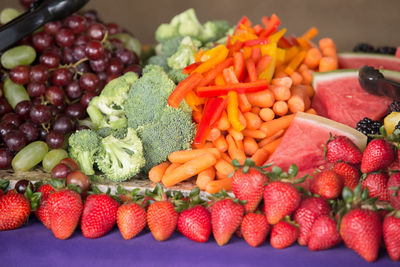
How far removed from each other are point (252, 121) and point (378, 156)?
0.63 meters

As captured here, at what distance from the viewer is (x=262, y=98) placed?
2.09 metres

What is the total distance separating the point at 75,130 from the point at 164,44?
861mm

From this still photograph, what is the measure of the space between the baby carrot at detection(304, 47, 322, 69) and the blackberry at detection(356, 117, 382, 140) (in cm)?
63

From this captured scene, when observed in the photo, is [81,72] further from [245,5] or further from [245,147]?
[245,5]

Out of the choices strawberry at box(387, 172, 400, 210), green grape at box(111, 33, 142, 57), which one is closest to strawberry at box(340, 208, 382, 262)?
strawberry at box(387, 172, 400, 210)

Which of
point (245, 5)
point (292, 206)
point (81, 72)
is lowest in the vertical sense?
point (245, 5)

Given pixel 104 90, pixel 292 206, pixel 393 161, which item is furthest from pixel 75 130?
pixel 393 161

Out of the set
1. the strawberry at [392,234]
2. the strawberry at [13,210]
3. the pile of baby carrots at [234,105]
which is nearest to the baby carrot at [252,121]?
the pile of baby carrots at [234,105]

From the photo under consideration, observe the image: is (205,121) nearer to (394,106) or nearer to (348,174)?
(348,174)

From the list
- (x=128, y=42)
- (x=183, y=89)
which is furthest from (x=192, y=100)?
(x=128, y=42)

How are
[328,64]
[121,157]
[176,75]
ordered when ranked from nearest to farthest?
[121,157] → [176,75] → [328,64]

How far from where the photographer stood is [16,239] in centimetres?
163

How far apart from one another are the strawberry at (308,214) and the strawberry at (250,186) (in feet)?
0.49

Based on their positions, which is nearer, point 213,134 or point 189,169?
point 189,169
